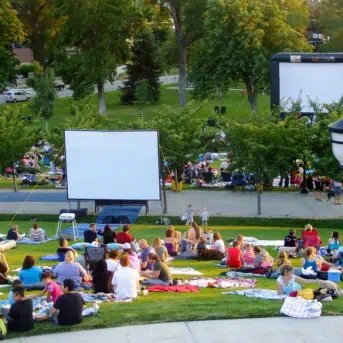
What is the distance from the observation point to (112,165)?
31969 millimetres

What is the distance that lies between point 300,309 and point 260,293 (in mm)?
1825

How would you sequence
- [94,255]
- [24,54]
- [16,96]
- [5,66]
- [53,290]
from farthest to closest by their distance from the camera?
1. [24,54]
2. [16,96]
3. [5,66]
4. [94,255]
5. [53,290]

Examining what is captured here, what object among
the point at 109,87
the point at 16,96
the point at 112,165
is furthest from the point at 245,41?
the point at 112,165

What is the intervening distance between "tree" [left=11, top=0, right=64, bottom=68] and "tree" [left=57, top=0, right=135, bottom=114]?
10.4 metres

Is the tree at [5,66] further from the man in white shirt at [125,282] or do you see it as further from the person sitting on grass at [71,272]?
the man in white shirt at [125,282]

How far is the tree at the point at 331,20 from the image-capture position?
3080 inches

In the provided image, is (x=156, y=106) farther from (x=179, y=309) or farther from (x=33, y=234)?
(x=179, y=309)

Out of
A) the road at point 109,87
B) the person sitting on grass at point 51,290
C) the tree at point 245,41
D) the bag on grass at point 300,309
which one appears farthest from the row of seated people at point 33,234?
the road at point 109,87

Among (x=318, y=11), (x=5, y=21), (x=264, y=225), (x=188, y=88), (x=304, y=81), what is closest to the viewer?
(x=264, y=225)

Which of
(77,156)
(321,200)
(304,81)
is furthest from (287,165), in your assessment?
(304,81)

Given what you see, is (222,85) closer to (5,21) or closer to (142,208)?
(5,21)

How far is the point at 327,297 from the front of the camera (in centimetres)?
1411

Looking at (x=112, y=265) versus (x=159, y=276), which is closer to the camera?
(x=112, y=265)

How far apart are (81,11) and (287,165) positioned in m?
37.4
